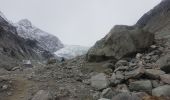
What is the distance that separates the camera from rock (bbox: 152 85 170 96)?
15.1 metres

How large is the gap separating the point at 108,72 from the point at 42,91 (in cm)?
462

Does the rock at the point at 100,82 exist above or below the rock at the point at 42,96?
above

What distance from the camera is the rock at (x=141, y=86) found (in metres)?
15.9

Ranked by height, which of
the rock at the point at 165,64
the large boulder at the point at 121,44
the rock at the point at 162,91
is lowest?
the rock at the point at 162,91

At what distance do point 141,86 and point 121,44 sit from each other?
6.64 m

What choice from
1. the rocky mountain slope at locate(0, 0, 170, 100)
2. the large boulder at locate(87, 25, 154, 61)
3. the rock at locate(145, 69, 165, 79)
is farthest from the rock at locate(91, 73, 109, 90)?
the large boulder at locate(87, 25, 154, 61)

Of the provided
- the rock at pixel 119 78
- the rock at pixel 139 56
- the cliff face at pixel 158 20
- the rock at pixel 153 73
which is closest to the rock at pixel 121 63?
the rock at pixel 139 56

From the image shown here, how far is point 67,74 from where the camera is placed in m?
20.3

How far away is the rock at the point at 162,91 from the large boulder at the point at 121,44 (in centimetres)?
655

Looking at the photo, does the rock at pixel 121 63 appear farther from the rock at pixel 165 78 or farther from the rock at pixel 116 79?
the rock at pixel 165 78

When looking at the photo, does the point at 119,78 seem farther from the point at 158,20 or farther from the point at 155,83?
the point at 158,20

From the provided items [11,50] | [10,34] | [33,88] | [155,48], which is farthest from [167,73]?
[10,34]

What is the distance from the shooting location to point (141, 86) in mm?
16016

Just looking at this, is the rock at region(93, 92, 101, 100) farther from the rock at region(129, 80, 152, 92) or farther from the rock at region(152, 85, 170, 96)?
the rock at region(152, 85, 170, 96)
